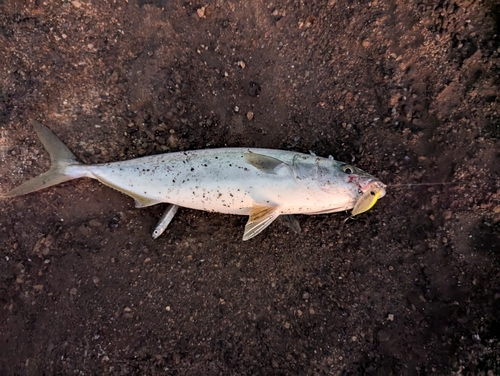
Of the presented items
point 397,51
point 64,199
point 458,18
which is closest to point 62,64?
point 64,199

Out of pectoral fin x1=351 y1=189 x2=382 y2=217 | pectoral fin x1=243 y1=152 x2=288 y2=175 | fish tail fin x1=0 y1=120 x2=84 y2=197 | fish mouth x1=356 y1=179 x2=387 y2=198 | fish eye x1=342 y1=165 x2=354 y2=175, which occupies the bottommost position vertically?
pectoral fin x1=351 y1=189 x2=382 y2=217

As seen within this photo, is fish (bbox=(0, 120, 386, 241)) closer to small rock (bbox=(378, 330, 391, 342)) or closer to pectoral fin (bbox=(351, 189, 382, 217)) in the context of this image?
pectoral fin (bbox=(351, 189, 382, 217))

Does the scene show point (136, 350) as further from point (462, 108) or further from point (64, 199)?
point (462, 108)

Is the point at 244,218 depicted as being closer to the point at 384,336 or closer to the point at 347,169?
the point at 347,169

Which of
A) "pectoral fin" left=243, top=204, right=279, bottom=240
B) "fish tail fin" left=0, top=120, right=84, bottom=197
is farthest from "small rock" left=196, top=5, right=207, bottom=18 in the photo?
"pectoral fin" left=243, top=204, right=279, bottom=240

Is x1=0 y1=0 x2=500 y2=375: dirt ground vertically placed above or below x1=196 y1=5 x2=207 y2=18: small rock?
below
